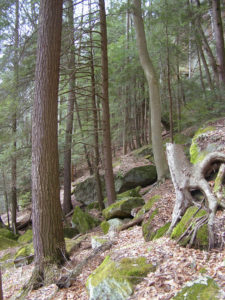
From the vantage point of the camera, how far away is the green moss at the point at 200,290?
249cm

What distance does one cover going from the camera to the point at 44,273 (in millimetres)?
4973

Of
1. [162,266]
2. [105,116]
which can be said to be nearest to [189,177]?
[162,266]

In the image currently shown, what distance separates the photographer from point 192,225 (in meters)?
3.90

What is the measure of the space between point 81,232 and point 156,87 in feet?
21.3

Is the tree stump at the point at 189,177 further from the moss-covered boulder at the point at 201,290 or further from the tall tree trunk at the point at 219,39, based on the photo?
the tall tree trunk at the point at 219,39

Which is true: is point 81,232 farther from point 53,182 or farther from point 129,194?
point 53,182

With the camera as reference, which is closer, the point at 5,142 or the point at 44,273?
the point at 44,273

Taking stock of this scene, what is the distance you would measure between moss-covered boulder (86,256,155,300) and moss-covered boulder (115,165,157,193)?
8.60 m

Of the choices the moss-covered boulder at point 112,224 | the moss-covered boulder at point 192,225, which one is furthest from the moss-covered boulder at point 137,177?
the moss-covered boulder at point 192,225

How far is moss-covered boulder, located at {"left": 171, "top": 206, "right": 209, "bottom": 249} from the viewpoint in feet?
11.8

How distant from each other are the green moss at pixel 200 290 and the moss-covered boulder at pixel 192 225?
851 mm

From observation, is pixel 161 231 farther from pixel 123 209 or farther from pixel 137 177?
pixel 137 177

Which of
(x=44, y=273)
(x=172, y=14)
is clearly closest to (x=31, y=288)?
(x=44, y=273)

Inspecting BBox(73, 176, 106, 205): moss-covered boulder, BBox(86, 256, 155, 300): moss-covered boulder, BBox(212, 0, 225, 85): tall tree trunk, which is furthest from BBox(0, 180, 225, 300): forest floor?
BBox(73, 176, 106, 205): moss-covered boulder
